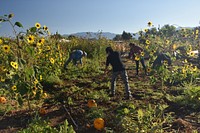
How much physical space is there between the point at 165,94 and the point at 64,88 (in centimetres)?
279

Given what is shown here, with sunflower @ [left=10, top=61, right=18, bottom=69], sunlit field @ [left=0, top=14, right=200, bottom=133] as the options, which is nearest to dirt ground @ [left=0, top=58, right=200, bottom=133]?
sunlit field @ [left=0, top=14, right=200, bottom=133]

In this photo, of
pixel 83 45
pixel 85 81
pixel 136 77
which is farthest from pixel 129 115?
pixel 83 45

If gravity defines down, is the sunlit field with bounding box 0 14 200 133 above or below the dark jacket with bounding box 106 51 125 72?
below

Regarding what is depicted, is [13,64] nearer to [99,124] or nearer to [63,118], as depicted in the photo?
[63,118]

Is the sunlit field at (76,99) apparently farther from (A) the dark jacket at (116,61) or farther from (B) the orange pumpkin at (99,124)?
(A) the dark jacket at (116,61)

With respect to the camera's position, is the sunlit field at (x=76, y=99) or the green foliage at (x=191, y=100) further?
the green foliage at (x=191, y=100)

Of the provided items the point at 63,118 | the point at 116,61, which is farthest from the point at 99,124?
the point at 116,61

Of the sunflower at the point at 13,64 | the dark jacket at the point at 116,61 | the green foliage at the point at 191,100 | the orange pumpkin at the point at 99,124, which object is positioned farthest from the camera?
the dark jacket at the point at 116,61

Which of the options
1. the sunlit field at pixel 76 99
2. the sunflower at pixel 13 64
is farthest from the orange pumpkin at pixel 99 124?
the sunflower at pixel 13 64

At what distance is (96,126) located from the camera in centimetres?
473

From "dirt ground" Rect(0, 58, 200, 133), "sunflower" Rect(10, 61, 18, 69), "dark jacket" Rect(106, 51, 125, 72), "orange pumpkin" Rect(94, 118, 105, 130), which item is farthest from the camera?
"dark jacket" Rect(106, 51, 125, 72)

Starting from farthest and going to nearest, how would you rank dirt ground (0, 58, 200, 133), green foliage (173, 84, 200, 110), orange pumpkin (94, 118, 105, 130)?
1. green foliage (173, 84, 200, 110)
2. dirt ground (0, 58, 200, 133)
3. orange pumpkin (94, 118, 105, 130)

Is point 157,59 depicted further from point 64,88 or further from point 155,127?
point 155,127

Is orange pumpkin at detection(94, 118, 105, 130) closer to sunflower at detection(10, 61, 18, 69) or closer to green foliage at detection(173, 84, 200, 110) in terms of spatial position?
sunflower at detection(10, 61, 18, 69)
